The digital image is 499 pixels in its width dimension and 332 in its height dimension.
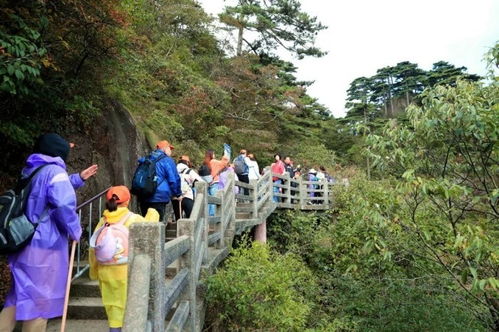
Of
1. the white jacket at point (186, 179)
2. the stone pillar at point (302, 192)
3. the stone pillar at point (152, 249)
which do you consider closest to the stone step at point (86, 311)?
the stone pillar at point (152, 249)

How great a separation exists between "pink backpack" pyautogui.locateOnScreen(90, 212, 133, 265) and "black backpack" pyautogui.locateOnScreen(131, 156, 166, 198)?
1817 millimetres

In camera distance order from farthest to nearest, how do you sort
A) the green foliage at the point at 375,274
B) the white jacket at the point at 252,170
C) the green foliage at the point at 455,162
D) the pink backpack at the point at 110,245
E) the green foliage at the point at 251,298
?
the white jacket at the point at 252,170 < the green foliage at the point at 375,274 < the green foliage at the point at 251,298 < the green foliage at the point at 455,162 < the pink backpack at the point at 110,245

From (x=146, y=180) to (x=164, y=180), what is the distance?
299 millimetres

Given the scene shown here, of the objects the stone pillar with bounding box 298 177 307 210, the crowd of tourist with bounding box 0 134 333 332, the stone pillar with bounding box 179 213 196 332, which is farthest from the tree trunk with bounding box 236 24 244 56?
the crowd of tourist with bounding box 0 134 333 332

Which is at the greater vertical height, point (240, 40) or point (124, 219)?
point (240, 40)

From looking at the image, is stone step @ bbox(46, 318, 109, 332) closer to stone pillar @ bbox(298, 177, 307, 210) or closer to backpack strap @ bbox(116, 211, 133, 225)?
backpack strap @ bbox(116, 211, 133, 225)

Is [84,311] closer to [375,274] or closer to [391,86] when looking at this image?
[375,274]

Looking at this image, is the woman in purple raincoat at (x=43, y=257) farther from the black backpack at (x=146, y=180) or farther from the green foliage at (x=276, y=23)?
the green foliage at (x=276, y=23)

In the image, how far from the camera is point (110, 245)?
3.27 m

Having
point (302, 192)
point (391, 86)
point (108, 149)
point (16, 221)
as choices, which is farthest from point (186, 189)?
point (391, 86)

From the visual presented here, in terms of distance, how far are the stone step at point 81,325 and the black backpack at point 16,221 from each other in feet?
5.29

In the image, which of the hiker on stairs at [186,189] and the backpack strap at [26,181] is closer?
the backpack strap at [26,181]

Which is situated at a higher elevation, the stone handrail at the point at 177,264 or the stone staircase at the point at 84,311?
the stone handrail at the point at 177,264

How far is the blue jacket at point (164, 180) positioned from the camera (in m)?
5.41
